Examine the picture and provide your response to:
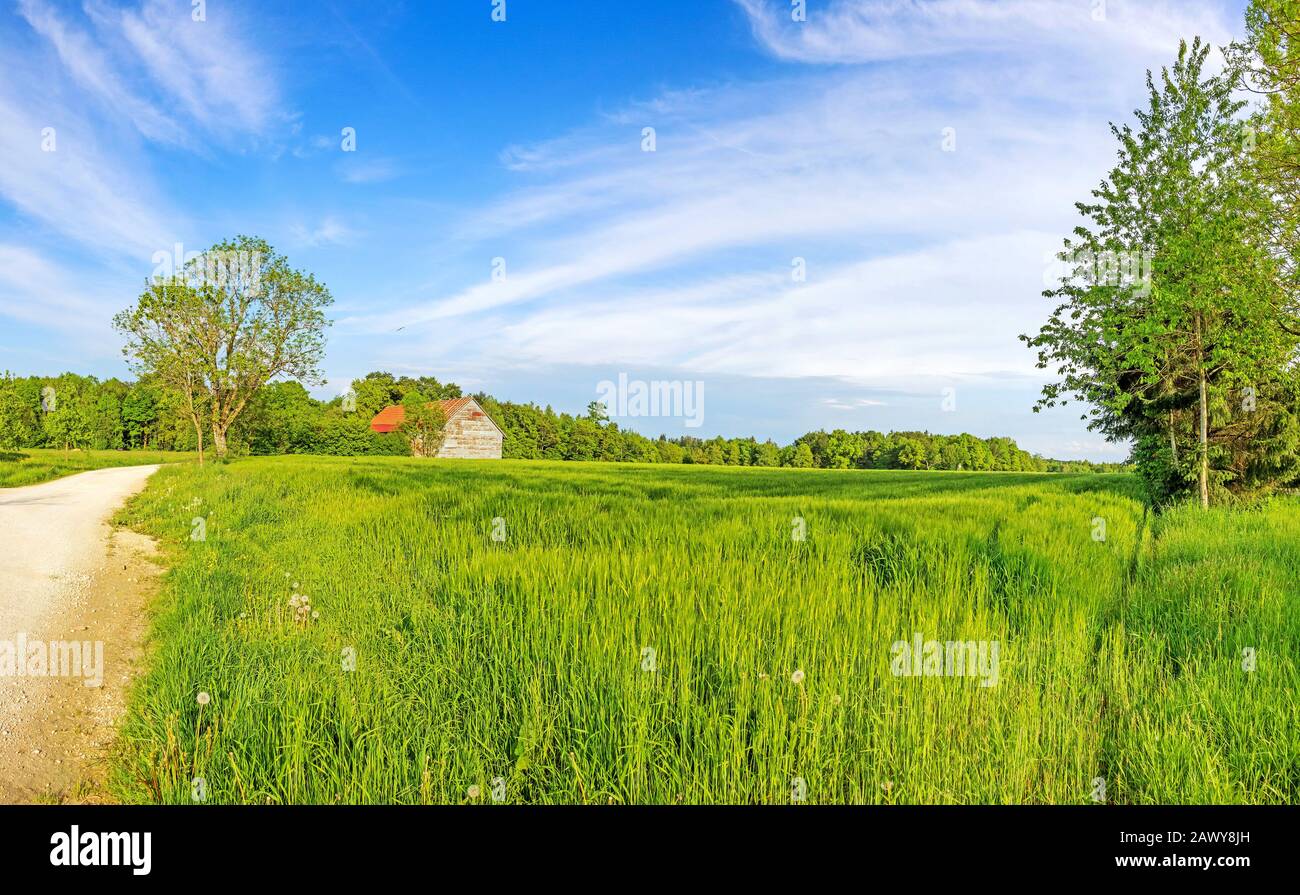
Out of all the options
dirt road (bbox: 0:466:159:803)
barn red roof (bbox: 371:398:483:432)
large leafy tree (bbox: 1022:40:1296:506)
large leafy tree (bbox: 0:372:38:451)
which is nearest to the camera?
dirt road (bbox: 0:466:159:803)

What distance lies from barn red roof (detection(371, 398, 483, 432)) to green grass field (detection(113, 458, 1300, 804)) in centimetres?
7101

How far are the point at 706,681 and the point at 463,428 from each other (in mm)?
79135

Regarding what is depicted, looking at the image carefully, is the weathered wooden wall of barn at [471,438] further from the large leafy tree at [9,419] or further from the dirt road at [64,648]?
the dirt road at [64,648]

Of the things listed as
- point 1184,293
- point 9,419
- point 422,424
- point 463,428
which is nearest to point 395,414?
point 422,424

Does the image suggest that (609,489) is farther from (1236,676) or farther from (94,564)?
(1236,676)

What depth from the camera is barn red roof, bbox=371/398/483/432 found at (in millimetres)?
74250

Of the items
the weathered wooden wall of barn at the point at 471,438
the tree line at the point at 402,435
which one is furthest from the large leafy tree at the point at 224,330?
the weathered wooden wall of barn at the point at 471,438

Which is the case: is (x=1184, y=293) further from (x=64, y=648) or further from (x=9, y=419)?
(x=9, y=419)

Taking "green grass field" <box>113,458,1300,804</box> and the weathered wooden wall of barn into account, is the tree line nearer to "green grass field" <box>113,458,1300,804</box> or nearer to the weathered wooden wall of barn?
the weathered wooden wall of barn

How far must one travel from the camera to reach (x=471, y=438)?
80375mm

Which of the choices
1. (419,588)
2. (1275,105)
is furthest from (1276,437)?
(419,588)

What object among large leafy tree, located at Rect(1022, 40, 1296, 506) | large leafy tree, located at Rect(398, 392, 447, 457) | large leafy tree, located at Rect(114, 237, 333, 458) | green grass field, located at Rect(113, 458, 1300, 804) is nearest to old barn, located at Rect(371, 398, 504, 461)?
large leafy tree, located at Rect(398, 392, 447, 457)

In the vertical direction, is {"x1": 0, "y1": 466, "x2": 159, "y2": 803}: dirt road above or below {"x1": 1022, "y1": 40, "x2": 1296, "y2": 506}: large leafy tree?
below

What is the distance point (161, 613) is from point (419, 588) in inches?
109
